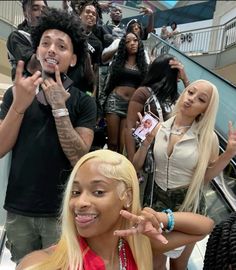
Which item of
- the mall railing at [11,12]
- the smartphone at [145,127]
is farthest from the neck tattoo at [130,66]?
the mall railing at [11,12]

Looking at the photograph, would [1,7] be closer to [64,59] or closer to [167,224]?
[64,59]

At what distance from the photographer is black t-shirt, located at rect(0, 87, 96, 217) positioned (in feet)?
5.62

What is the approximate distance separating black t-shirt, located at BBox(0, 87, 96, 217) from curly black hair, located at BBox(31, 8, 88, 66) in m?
0.40

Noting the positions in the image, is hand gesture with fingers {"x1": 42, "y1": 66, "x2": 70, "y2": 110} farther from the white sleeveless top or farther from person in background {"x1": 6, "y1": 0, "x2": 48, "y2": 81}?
the white sleeveless top

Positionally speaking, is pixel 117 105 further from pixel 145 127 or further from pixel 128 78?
pixel 145 127

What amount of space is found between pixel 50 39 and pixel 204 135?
0.99m

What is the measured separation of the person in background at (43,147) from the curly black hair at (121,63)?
1737 millimetres

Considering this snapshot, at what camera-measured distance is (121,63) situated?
142 inches

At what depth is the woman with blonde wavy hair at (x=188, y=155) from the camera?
2.12m

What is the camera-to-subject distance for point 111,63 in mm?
3646

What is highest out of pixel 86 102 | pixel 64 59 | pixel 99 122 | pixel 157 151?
pixel 64 59

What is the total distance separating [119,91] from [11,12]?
909 cm

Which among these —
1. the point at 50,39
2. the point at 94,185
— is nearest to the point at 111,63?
the point at 50,39

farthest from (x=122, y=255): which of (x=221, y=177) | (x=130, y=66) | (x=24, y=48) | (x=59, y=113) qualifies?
(x=130, y=66)
